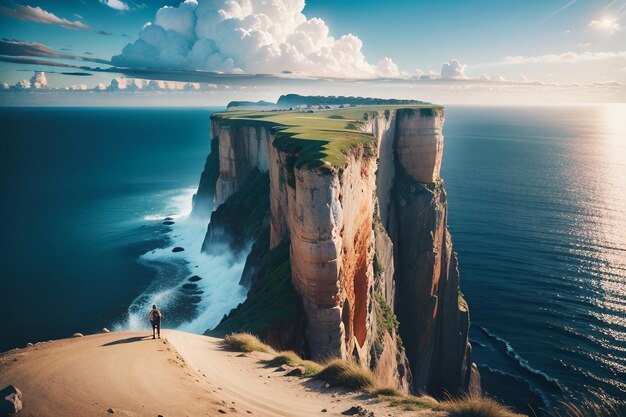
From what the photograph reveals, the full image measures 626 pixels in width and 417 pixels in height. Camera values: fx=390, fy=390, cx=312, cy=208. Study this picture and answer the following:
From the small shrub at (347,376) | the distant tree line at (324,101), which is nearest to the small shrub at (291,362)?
the small shrub at (347,376)

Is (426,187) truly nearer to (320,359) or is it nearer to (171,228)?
(320,359)

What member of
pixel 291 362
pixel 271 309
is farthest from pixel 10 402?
pixel 271 309

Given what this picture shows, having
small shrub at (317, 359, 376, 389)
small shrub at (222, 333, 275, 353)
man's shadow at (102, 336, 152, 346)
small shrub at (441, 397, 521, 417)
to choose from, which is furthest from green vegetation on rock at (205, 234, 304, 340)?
small shrub at (441, 397, 521, 417)

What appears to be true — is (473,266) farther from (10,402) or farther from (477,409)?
(10,402)

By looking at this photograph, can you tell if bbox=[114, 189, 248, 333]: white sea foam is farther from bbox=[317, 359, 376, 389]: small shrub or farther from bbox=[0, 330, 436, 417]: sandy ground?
bbox=[317, 359, 376, 389]: small shrub

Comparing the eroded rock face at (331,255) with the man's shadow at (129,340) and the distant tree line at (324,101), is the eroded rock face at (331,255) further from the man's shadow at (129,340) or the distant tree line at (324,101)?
the distant tree line at (324,101)

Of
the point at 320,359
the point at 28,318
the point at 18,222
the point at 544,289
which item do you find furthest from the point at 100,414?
the point at 18,222
